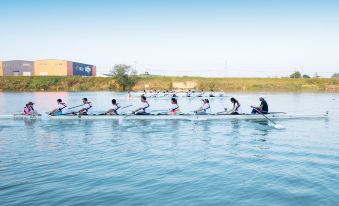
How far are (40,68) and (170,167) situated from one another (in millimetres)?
117808

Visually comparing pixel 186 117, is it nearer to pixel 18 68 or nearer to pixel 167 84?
pixel 167 84

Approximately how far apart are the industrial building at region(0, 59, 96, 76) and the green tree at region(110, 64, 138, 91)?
79.1 ft

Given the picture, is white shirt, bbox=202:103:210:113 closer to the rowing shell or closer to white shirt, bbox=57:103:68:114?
the rowing shell

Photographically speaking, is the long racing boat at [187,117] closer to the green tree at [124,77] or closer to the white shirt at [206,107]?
the white shirt at [206,107]

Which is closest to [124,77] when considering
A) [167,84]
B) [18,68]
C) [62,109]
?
[167,84]

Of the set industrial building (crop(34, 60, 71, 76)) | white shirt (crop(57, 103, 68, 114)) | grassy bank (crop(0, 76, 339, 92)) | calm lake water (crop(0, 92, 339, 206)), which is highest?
industrial building (crop(34, 60, 71, 76))

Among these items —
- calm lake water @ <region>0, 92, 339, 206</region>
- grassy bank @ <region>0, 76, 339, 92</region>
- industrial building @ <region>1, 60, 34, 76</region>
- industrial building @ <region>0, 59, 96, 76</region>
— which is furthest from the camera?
industrial building @ <region>1, 60, 34, 76</region>

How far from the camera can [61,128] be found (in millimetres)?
20594

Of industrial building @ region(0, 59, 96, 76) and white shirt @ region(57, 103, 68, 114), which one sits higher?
industrial building @ region(0, 59, 96, 76)

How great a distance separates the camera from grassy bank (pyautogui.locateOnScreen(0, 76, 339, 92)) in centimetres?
9781

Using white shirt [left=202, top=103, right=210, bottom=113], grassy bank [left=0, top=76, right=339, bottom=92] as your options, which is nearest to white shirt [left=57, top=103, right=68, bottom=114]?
white shirt [left=202, top=103, right=210, bottom=113]

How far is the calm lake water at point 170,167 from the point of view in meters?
8.62

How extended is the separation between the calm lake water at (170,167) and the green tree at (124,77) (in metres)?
81.0

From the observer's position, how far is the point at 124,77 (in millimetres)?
100562
